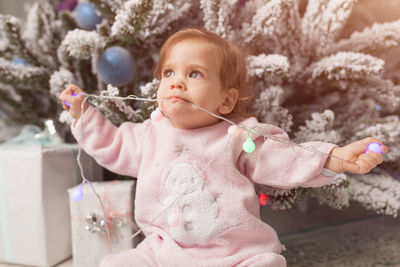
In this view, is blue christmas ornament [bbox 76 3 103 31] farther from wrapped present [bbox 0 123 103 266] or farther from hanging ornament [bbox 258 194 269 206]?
hanging ornament [bbox 258 194 269 206]

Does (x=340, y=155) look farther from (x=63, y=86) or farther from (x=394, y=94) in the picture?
(x=63, y=86)

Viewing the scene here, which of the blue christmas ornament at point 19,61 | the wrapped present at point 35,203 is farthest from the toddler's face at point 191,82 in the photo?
the blue christmas ornament at point 19,61

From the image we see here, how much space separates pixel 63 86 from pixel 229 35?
0.40 m

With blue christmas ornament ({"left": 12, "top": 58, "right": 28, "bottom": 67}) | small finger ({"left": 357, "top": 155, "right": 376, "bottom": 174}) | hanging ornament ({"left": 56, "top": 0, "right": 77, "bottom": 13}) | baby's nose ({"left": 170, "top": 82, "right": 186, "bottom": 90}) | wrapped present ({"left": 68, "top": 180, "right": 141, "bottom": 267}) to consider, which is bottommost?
wrapped present ({"left": 68, "top": 180, "right": 141, "bottom": 267})

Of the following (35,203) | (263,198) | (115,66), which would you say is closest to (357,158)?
(263,198)

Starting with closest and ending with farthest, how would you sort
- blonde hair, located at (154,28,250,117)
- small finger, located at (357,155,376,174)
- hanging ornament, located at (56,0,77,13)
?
small finger, located at (357,155,376,174), blonde hair, located at (154,28,250,117), hanging ornament, located at (56,0,77,13)

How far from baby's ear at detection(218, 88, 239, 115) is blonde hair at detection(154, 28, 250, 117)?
0.03ft

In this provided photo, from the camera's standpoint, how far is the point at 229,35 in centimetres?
82

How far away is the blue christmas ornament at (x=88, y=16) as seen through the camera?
931 mm

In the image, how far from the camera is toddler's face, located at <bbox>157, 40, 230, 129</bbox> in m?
0.70

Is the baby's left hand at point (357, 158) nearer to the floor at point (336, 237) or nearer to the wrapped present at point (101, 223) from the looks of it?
the floor at point (336, 237)

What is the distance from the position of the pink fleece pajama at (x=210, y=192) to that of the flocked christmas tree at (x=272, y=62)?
10 centimetres

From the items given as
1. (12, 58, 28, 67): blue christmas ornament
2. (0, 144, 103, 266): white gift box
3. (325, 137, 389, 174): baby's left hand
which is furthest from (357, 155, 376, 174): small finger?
(12, 58, 28, 67): blue christmas ornament

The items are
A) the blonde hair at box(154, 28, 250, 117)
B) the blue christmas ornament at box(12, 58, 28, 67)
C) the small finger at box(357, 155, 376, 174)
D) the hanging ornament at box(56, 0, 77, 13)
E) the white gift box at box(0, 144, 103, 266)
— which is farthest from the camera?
the hanging ornament at box(56, 0, 77, 13)
